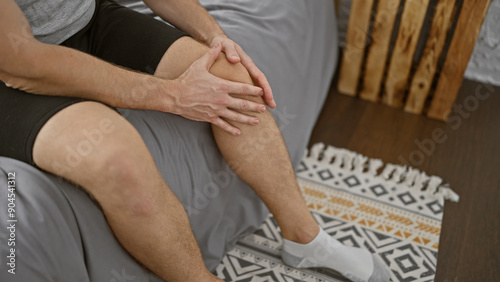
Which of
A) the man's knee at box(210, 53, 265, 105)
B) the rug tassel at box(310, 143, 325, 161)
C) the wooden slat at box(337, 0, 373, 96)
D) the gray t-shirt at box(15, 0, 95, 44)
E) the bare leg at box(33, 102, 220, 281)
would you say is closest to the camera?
the bare leg at box(33, 102, 220, 281)

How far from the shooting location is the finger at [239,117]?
1.01 metres

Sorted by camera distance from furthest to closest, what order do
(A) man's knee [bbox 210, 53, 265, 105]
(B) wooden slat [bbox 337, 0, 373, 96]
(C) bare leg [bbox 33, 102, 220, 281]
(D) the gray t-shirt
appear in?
(B) wooden slat [bbox 337, 0, 373, 96]
(A) man's knee [bbox 210, 53, 265, 105]
(D) the gray t-shirt
(C) bare leg [bbox 33, 102, 220, 281]

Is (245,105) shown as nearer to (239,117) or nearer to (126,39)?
(239,117)

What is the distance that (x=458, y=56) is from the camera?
1618 mm

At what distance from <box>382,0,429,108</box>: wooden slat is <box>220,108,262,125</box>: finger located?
87 centimetres

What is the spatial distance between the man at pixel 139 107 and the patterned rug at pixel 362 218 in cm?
8

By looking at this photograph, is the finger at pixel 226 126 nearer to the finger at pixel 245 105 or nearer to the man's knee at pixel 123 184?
the finger at pixel 245 105

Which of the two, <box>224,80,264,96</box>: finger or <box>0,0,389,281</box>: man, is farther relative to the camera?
<box>224,80,264,96</box>: finger

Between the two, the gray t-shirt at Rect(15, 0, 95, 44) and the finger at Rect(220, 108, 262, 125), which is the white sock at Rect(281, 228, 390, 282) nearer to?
the finger at Rect(220, 108, 262, 125)

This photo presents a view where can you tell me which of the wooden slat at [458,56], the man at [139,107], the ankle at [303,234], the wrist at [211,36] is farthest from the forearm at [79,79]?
the wooden slat at [458,56]

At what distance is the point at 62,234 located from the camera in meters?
0.81

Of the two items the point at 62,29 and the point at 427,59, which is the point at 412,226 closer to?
the point at 427,59

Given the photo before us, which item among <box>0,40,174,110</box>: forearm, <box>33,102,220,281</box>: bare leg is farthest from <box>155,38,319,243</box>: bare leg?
<box>33,102,220,281</box>: bare leg

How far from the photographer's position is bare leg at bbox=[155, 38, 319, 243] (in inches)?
41.2
